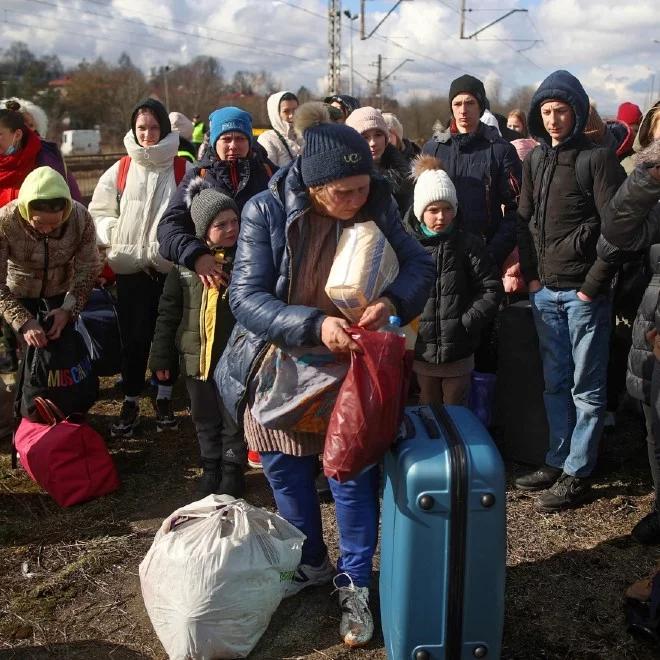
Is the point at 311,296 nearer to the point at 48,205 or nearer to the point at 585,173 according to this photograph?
the point at 585,173

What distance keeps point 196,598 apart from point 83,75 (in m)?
61.6

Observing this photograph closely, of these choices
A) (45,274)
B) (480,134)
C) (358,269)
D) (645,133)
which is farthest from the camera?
(480,134)

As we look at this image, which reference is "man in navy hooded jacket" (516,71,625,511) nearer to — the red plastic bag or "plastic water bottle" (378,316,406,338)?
"plastic water bottle" (378,316,406,338)

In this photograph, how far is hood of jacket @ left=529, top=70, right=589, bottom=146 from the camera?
332 cm

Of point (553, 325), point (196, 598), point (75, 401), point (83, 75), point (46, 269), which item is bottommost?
point (196, 598)

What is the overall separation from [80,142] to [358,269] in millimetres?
46465

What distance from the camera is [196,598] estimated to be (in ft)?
8.09

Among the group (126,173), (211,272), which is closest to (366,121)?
(126,173)

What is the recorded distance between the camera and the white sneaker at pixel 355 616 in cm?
263

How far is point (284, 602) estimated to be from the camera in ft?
9.53

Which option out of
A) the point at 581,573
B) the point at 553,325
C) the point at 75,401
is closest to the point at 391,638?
the point at 581,573

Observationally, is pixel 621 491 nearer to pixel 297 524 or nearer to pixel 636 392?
pixel 636 392

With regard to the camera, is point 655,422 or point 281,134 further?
point 281,134

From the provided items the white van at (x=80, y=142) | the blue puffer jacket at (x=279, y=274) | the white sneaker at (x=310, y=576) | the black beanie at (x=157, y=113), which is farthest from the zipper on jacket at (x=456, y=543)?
the white van at (x=80, y=142)
